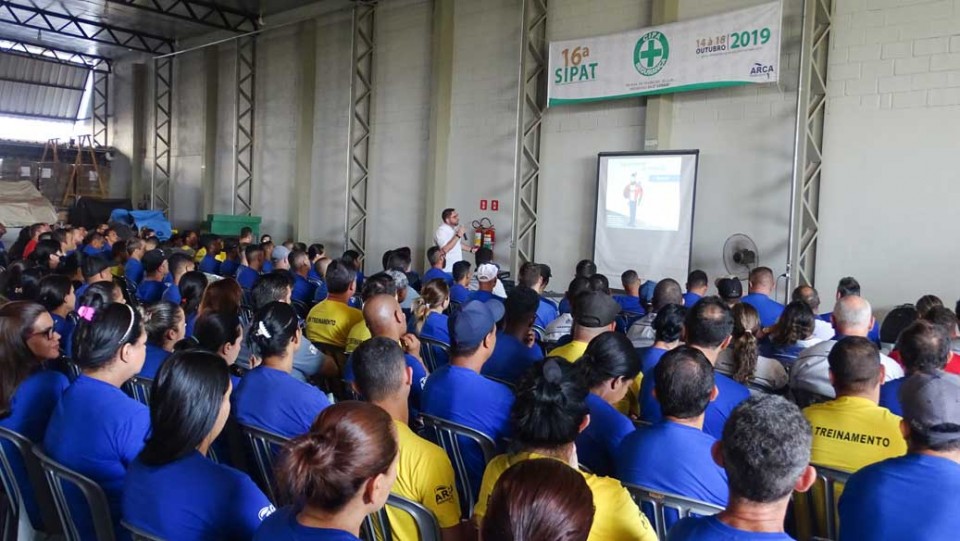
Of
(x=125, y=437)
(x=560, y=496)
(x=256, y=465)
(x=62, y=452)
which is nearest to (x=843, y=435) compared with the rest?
(x=560, y=496)

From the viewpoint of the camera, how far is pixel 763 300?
5.11 meters

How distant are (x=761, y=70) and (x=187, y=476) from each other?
659 cm

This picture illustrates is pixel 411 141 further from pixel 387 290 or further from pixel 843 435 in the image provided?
pixel 843 435

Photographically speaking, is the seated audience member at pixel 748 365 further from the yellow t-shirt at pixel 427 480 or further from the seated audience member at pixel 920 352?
the yellow t-shirt at pixel 427 480

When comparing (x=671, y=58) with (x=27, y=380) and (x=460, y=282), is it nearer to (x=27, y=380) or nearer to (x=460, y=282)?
(x=460, y=282)

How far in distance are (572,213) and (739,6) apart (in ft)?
9.90

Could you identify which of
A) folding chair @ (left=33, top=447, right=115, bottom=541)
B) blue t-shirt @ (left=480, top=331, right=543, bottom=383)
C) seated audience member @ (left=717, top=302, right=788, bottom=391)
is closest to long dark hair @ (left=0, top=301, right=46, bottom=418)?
folding chair @ (left=33, top=447, right=115, bottom=541)

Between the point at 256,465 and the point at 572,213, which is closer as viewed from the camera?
the point at 256,465

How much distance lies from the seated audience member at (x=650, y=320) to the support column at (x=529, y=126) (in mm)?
4793

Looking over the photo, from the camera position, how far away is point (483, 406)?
269 cm

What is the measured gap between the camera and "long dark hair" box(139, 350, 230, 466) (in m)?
1.75

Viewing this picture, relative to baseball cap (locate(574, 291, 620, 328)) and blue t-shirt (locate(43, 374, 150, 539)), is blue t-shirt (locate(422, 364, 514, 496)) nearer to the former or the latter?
baseball cap (locate(574, 291, 620, 328))

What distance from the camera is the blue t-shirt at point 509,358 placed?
352 cm

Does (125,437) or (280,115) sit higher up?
(280,115)
